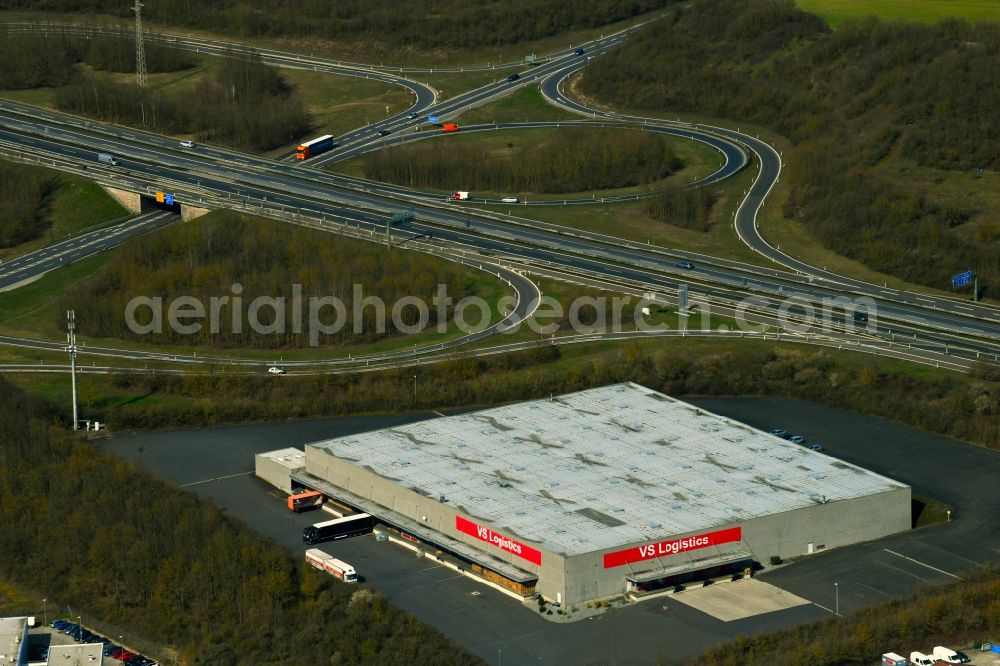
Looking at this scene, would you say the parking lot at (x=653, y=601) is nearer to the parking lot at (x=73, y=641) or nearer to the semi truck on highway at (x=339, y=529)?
the semi truck on highway at (x=339, y=529)

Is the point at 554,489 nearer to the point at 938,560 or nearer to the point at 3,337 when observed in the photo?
the point at 938,560

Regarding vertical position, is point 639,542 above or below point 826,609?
above

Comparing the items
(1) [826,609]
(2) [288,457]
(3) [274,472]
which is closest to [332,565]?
(3) [274,472]

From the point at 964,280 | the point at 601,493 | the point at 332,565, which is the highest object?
the point at 964,280

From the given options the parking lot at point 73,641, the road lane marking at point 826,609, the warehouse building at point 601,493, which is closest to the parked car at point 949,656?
the road lane marking at point 826,609

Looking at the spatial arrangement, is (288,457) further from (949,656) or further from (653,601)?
(949,656)

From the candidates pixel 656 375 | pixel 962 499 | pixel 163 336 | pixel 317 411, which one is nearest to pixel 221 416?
pixel 317 411

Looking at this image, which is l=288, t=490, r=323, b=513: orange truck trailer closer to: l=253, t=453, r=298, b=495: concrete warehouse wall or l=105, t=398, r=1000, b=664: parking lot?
l=105, t=398, r=1000, b=664: parking lot
